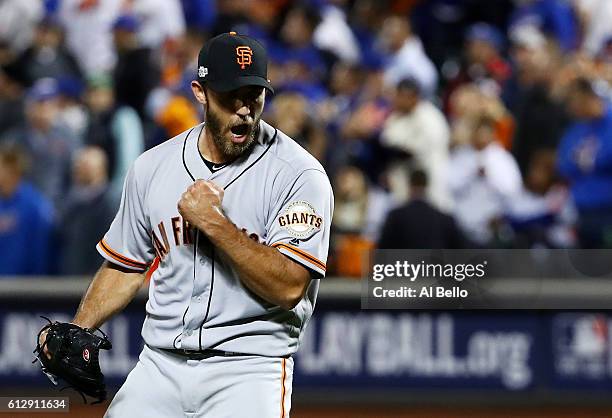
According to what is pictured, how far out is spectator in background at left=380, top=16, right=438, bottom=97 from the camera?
33.2 feet

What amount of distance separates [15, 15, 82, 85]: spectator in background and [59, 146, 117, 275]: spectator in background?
187 centimetres

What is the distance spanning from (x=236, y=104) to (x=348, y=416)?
4.42 metres

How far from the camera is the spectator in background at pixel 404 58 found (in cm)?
1012

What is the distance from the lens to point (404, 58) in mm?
10328

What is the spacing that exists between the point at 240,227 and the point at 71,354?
27.5 inches

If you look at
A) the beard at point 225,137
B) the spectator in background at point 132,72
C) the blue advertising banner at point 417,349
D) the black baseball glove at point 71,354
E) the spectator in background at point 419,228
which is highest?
the spectator in background at point 132,72

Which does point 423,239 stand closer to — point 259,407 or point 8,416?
point 8,416

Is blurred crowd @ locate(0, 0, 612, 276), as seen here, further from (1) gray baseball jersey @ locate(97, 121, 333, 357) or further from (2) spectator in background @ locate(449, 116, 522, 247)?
(1) gray baseball jersey @ locate(97, 121, 333, 357)

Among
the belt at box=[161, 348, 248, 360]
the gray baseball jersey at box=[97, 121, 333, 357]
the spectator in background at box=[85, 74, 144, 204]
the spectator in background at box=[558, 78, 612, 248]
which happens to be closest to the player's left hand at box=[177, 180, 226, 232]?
the gray baseball jersey at box=[97, 121, 333, 357]

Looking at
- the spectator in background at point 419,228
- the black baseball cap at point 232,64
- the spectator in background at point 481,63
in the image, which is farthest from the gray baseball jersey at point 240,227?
the spectator in background at point 481,63

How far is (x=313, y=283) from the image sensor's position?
4.23 metres

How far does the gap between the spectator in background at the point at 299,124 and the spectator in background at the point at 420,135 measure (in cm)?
65

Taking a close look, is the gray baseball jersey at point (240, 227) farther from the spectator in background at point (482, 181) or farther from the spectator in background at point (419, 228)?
the spectator in background at point (482, 181)

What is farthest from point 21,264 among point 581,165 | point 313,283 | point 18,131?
point 313,283
